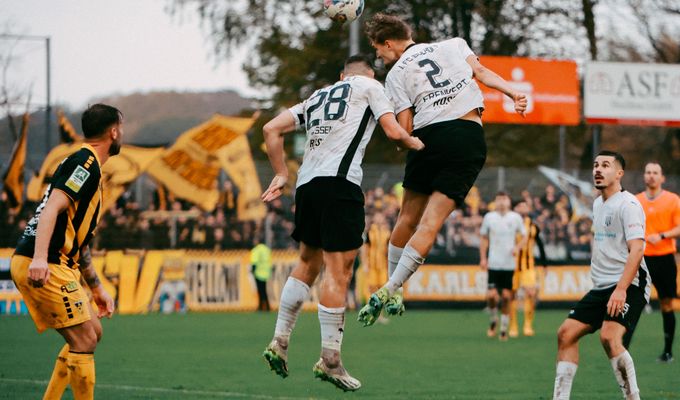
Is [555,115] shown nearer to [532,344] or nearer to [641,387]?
[532,344]

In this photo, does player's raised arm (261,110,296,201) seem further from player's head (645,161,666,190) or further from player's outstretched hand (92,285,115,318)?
player's head (645,161,666,190)

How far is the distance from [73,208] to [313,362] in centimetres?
727

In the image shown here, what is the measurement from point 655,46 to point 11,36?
24526mm

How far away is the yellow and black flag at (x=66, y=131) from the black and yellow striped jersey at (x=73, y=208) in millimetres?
19334

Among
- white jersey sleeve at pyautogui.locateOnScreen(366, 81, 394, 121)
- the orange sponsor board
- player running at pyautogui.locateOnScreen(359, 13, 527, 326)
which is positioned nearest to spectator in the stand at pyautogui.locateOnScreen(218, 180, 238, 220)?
the orange sponsor board

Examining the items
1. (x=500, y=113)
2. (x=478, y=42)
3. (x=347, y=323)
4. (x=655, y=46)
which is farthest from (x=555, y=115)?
(x=347, y=323)

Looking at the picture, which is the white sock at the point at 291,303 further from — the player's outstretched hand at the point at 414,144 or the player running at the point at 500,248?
the player running at the point at 500,248

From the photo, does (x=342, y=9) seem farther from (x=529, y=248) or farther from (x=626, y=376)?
(x=529, y=248)

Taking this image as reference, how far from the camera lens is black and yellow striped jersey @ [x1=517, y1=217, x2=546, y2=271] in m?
21.0

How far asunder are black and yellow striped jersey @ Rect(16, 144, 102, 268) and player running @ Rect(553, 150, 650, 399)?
166 inches

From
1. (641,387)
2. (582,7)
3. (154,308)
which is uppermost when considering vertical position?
(582,7)

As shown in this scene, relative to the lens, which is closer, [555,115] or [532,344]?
[532,344]

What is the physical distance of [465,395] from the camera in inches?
448

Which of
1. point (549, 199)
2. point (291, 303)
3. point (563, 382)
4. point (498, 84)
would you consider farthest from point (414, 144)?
point (549, 199)
